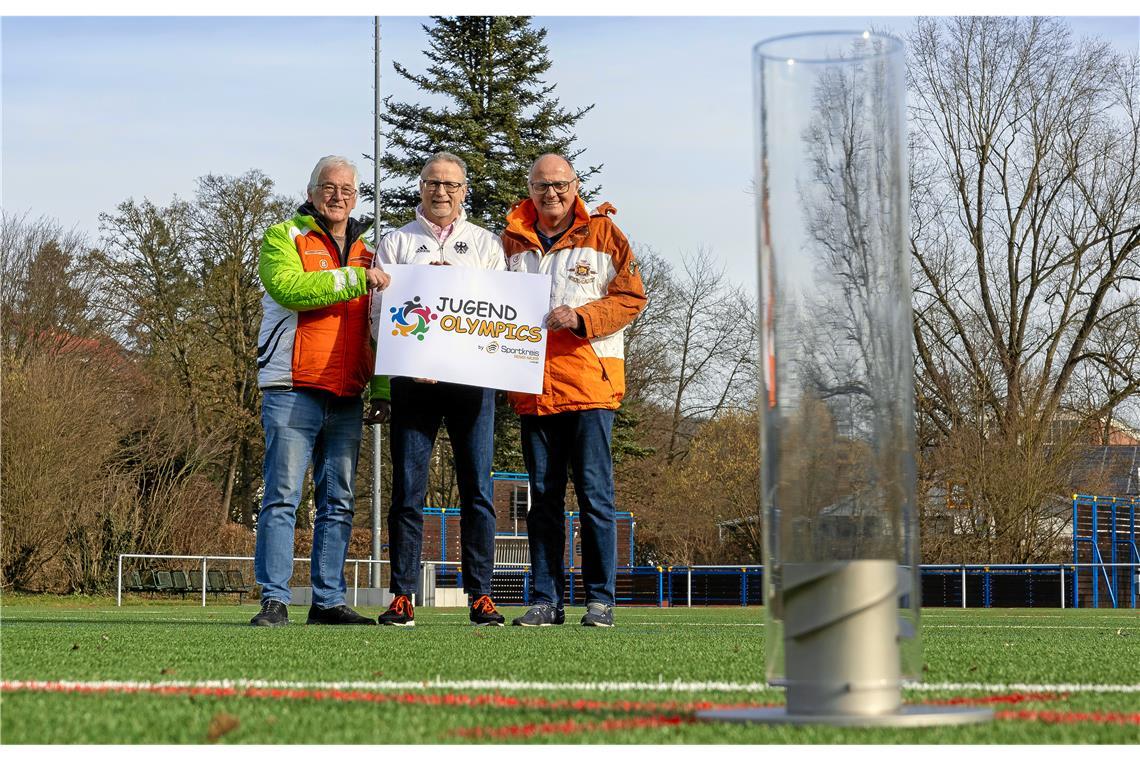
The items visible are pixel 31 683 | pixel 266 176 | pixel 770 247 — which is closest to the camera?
pixel 770 247

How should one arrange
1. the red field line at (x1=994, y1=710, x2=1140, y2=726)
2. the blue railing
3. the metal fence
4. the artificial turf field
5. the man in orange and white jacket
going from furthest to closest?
1. the blue railing
2. the metal fence
3. the man in orange and white jacket
4. the red field line at (x1=994, y1=710, x2=1140, y2=726)
5. the artificial turf field

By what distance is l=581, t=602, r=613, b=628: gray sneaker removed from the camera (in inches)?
279

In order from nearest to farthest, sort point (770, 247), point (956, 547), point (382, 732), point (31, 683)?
point (382, 732) < point (770, 247) < point (31, 683) < point (956, 547)

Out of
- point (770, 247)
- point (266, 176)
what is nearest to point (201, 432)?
point (266, 176)

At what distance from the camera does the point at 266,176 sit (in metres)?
38.9

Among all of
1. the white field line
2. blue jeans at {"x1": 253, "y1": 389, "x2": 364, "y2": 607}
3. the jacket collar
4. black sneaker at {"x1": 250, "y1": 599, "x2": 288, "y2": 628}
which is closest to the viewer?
the white field line

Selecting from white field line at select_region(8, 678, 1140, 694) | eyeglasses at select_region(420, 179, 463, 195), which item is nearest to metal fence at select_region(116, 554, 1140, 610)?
eyeglasses at select_region(420, 179, 463, 195)

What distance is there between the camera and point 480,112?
126 feet

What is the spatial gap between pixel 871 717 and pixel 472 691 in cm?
103

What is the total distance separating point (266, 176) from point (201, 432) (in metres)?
8.48

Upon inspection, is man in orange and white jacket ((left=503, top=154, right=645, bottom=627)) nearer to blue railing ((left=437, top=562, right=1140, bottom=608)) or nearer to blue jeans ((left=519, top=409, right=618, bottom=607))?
blue jeans ((left=519, top=409, right=618, bottom=607))

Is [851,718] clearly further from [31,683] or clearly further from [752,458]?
[752,458]

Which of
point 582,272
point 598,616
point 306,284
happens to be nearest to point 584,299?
point 582,272

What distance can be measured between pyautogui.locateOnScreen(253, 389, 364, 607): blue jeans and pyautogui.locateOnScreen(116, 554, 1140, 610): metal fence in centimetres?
1698
